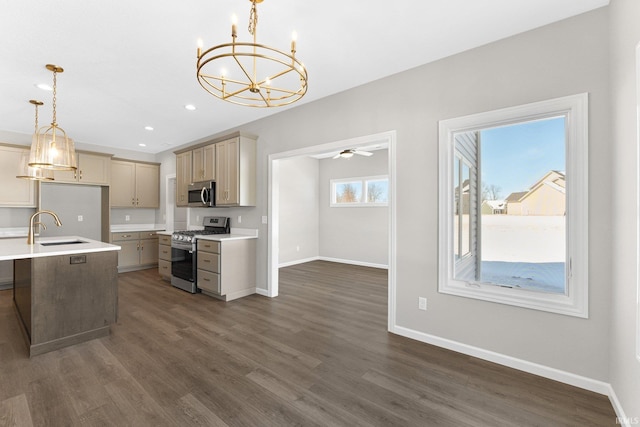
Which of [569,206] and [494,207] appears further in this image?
[494,207]

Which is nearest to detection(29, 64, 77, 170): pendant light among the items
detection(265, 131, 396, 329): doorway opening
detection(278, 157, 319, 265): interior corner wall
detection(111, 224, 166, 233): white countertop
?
detection(265, 131, 396, 329): doorway opening

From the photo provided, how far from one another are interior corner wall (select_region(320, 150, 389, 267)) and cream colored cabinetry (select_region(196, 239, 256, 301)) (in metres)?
3.03

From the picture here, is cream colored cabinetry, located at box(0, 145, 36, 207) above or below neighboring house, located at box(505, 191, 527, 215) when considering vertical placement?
above

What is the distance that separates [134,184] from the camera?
20.9 feet

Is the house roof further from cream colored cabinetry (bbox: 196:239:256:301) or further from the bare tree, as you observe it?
cream colored cabinetry (bbox: 196:239:256:301)

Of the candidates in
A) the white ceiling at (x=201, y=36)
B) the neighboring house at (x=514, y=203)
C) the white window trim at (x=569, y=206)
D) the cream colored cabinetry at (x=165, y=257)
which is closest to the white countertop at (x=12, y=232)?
the cream colored cabinetry at (x=165, y=257)

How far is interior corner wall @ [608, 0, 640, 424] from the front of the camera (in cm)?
157

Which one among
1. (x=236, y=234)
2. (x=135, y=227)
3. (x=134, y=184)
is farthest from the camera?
(x=135, y=227)

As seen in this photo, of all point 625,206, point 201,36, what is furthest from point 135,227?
point 625,206

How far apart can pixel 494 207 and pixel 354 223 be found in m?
4.35

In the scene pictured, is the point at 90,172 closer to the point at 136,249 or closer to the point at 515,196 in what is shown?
the point at 136,249

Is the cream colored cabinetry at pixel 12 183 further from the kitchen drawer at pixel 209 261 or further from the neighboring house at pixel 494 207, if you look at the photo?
the neighboring house at pixel 494 207

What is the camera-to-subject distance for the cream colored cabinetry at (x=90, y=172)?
529 cm

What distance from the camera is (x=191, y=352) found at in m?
2.62
